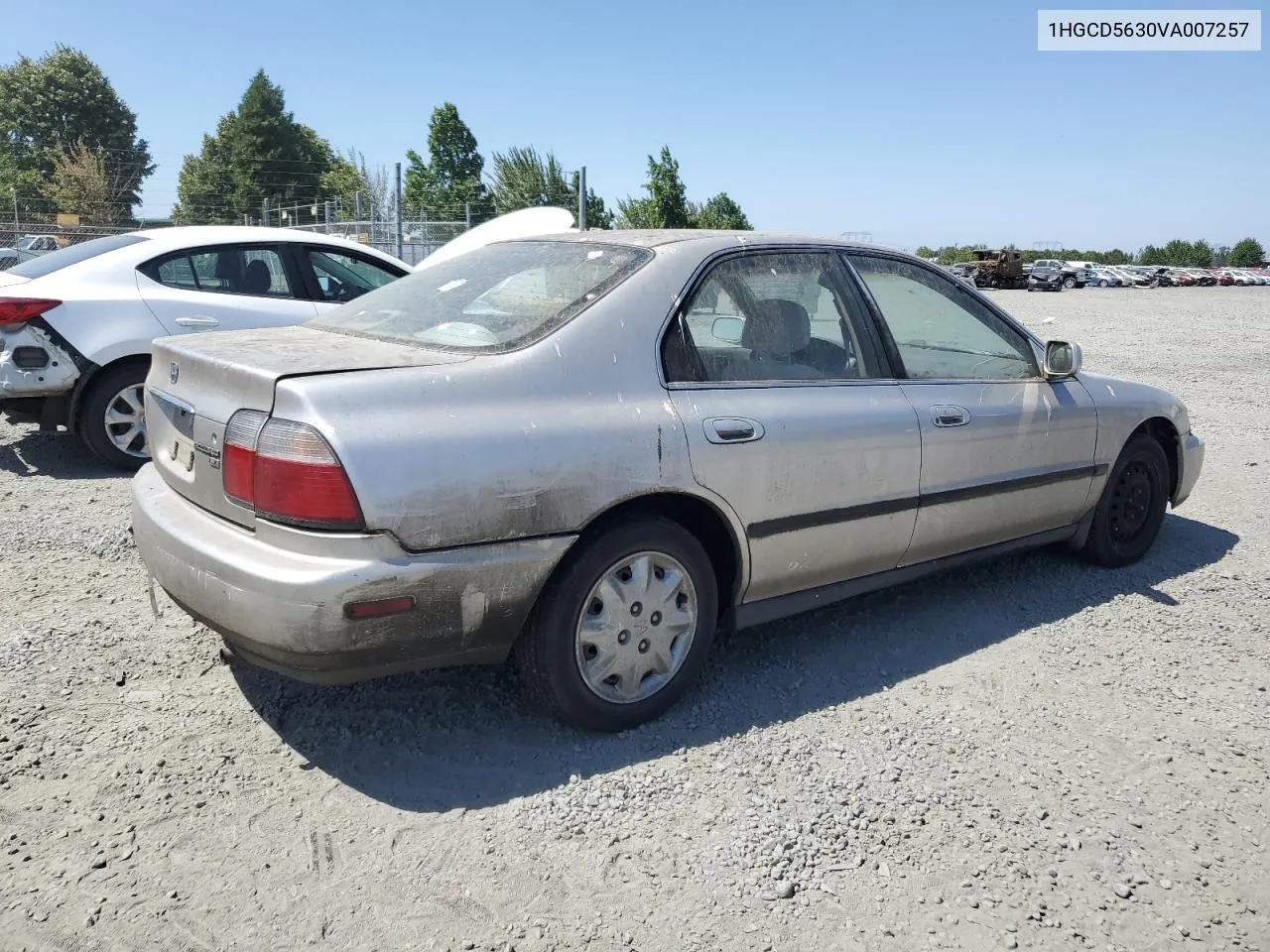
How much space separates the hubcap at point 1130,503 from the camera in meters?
4.87

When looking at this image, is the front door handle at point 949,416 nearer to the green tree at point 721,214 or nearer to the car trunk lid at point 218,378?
the car trunk lid at point 218,378

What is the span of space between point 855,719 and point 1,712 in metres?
2.77

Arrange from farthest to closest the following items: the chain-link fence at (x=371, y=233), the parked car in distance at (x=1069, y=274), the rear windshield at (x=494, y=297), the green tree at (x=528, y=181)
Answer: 1. the parked car in distance at (x=1069, y=274)
2. the green tree at (x=528, y=181)
3. the chain-link fence at (x=371, y=233)
4. the rear windshield at (x=494, y=297)

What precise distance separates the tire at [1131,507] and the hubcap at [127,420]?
216 inches

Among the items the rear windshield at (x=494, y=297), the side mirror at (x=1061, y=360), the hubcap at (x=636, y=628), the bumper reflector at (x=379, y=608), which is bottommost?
the hubcap at (x=636, y=628)

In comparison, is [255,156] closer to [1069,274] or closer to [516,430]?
[1069,274]

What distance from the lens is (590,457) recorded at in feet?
9.41

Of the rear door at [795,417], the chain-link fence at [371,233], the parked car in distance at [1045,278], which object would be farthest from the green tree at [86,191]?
the parked car in distance at [1045,278]

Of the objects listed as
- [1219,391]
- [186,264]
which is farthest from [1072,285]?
[186,264]

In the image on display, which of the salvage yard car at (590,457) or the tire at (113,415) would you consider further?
the tire at (113,415)

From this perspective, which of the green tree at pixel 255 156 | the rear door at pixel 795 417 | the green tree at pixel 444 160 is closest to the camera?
the rear door at pixel 795 417

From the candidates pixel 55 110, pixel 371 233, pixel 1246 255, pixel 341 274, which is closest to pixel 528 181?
pixel 371 233

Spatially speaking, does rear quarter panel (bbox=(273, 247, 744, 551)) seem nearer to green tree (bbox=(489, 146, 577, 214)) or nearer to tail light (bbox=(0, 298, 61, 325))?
tail light (bbox=(0, 298, 61, 325))

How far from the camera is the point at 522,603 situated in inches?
111
